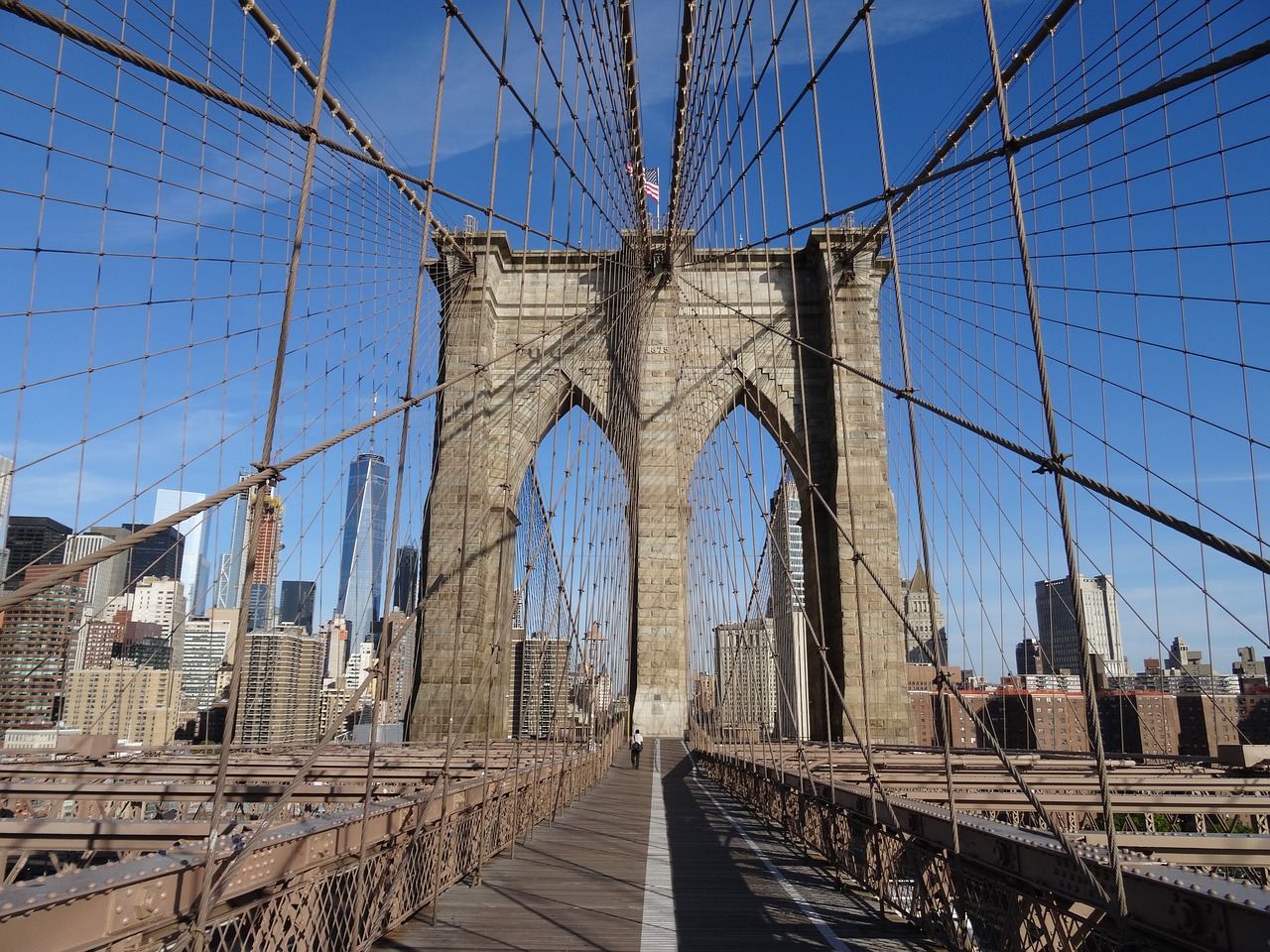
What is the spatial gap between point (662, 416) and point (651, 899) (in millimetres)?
14603

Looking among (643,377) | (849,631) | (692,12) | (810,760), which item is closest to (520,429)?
(643,377)

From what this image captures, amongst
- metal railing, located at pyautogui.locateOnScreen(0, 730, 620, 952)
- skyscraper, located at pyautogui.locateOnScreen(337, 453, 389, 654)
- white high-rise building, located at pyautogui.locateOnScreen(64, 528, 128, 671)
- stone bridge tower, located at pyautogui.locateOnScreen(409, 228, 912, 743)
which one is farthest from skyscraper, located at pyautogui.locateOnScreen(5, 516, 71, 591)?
metal railing, located at pyautogui.locateOnScreen(0, 730, 620, 952)

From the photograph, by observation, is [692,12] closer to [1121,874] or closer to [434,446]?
[434,446]

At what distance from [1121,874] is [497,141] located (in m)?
5.81

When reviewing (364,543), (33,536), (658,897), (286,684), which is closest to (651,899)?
(658,897)

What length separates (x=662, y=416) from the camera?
60.6 feet

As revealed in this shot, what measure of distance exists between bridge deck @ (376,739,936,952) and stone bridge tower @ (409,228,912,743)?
31.1ft

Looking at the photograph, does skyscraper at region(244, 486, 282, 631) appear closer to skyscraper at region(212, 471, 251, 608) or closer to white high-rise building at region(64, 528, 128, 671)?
skyscraper at region(212, 471, 251, 608)

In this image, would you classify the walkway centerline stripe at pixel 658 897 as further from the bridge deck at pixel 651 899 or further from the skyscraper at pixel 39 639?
the skyscraper at pixel 39 639

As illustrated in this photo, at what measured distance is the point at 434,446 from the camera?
17.3 metres

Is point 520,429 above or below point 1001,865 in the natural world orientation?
above

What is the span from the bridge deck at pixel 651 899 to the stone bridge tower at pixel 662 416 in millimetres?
9472

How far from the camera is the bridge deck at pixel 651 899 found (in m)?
3.46

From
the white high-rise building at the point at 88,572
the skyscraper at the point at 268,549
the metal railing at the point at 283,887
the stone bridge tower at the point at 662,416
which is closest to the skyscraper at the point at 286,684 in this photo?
the skyscraper at the point at 268,549
